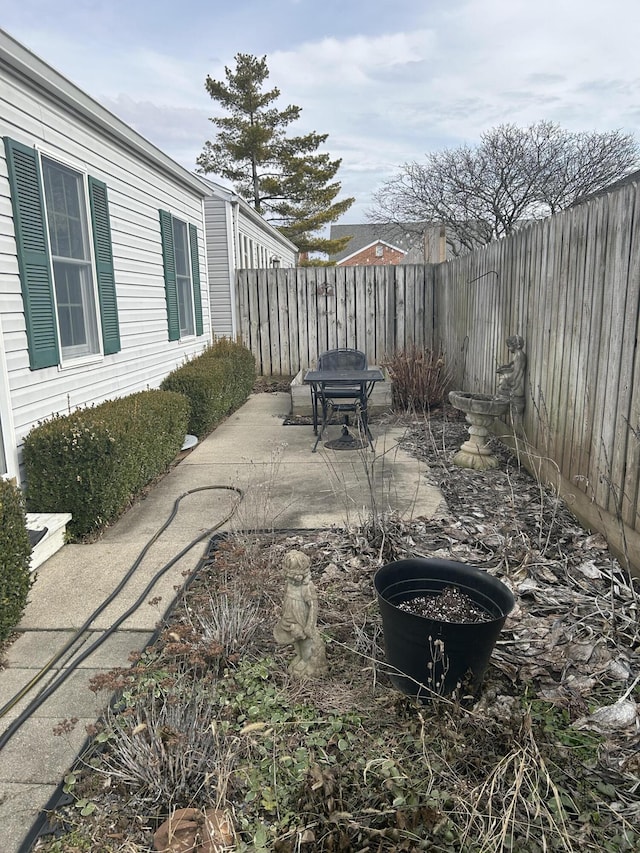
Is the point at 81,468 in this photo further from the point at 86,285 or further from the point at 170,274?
the point at 170,274

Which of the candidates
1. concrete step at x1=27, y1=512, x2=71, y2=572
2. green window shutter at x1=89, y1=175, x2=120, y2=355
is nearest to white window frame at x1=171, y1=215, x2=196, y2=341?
green window shutter at x1=89, y1=175, x2=120, y2=355

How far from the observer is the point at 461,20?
223 inches

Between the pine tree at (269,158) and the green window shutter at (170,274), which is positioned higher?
the pine tree at (269,158)

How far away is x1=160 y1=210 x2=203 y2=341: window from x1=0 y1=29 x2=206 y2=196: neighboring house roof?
90 centimetres

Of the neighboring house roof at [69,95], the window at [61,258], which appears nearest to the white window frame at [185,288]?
the neighboring house roof at [69,95]

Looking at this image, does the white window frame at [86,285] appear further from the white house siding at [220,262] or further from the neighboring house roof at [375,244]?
the neighboring house roof at [375,244]

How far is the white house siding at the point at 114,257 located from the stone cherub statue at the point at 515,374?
11.4 feet

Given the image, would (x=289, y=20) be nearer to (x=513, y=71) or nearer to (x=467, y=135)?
(x=513, y=71)

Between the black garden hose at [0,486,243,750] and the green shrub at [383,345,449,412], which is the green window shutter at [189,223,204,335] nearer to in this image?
the green shrub at [383,345,449,412]

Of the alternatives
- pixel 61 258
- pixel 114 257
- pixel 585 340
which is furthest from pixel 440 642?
pixel 114 257

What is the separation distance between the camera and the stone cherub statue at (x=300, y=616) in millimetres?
2115

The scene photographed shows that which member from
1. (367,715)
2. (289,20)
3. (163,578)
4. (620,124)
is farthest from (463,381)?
(620,124)

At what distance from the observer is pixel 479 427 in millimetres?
4848

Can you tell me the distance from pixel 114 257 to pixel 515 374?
3.80 m
